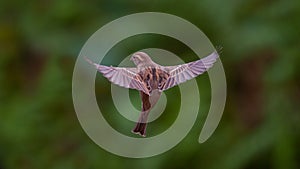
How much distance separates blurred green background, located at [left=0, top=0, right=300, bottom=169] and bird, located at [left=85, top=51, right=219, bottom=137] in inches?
22.8

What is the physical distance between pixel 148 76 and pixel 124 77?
0.01 metres

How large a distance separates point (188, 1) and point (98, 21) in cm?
22

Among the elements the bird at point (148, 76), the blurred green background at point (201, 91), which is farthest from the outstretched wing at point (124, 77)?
the blurred green background at point (201, 91)

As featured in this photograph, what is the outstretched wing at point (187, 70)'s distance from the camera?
0.30m

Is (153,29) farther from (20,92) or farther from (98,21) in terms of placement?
(20,92)

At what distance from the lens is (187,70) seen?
1.05ft

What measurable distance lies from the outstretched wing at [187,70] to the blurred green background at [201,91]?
577 millimetres

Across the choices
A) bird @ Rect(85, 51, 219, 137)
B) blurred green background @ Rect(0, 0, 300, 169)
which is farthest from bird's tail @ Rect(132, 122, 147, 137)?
blurred green background @ Rect(0, 0, 300, 169)

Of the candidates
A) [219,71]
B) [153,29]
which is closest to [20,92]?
[153,29]

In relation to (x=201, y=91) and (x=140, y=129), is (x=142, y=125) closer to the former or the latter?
(x=140, y=129)

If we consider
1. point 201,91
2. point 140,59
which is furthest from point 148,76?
point 201,91

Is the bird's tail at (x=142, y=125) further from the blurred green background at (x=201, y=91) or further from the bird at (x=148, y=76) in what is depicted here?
the blurred green background at (x=201, y=91)

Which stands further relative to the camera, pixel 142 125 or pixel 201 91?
pixel 201 91

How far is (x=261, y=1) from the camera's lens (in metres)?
1.08
